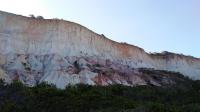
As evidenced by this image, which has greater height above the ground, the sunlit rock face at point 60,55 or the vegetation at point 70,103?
the sunlit rock face at point 60,55

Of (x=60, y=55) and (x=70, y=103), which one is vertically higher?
(x=60, y=55)

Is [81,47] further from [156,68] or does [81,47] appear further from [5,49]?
[156,68]

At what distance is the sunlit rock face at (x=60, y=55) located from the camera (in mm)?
50156

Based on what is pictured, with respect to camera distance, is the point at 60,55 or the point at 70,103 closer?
the point at 70,103

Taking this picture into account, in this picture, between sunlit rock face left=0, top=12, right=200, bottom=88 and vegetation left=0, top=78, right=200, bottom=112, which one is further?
sunlit rock face left=0, top=12, right=200, bottom=88

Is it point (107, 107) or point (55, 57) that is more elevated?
point (55, 57)

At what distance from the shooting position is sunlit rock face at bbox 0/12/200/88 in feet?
165

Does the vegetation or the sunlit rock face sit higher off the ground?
the sunlit rock face

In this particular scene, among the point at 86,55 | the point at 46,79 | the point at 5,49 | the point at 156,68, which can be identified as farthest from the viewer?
the point at 156,68

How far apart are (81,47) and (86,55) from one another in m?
1.36

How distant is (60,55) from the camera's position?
5416 cm

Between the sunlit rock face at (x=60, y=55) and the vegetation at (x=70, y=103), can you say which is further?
the sunlit rock face at (x=60, y=55)

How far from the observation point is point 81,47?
57750mm

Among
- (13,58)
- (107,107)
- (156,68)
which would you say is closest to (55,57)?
(13,58)
